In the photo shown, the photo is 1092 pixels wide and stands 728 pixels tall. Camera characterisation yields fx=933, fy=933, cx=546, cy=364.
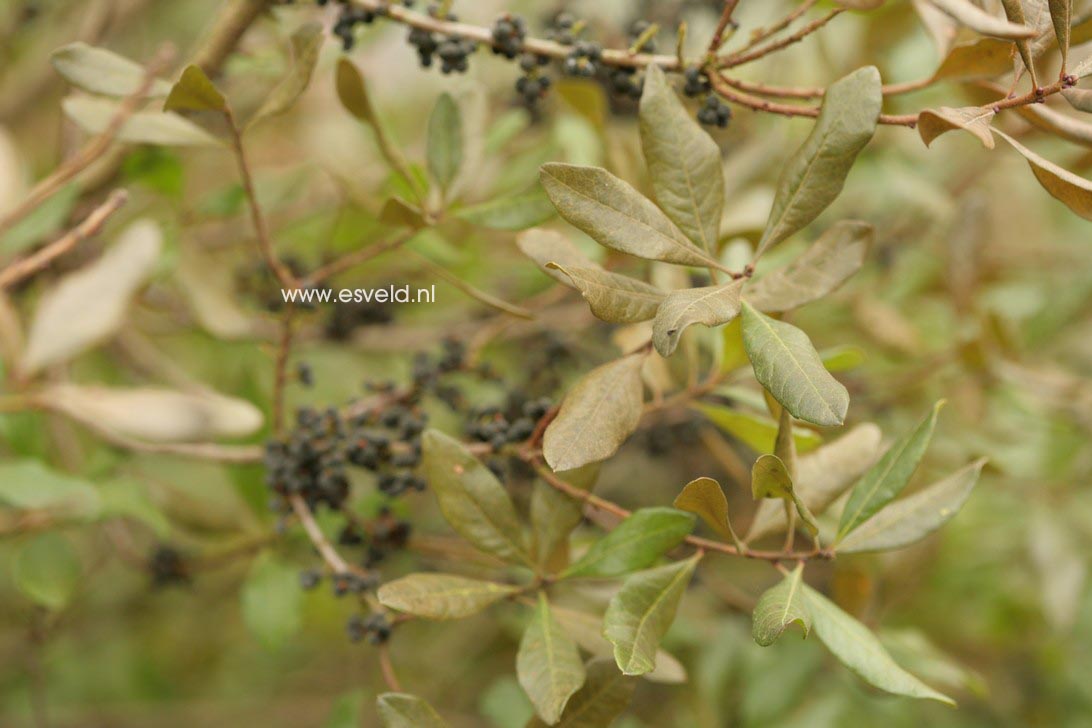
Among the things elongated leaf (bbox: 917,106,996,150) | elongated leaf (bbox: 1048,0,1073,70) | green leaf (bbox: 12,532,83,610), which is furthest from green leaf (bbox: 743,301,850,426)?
green leaf (bbox: 12,532,83,610)

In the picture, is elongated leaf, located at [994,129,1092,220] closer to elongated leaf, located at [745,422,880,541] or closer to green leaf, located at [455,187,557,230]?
elongated leaf, located at [745,422,880,541]

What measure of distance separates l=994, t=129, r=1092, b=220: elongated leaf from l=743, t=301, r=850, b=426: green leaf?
20 centimetres

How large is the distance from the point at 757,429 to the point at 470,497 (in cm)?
27

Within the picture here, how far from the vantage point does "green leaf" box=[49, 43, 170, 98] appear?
78 cm

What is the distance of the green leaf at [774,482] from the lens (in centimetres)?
62

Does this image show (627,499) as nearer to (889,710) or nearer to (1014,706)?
(889,710)

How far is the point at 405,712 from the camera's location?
27.3 inches

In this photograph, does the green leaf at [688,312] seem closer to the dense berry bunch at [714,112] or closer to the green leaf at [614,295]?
the green leaf at [614,295]

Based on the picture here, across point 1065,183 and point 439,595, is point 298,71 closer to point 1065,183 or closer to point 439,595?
point 439,595

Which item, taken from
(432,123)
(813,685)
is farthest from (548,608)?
(813,685)

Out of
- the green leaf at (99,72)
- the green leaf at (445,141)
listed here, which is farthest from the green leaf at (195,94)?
the green leaf at (445,141)

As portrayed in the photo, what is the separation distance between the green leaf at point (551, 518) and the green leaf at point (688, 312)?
0.77 ft

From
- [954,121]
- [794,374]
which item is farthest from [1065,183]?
[794,374]

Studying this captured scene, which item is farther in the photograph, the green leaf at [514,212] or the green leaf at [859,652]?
the green leaf at [514,212]
